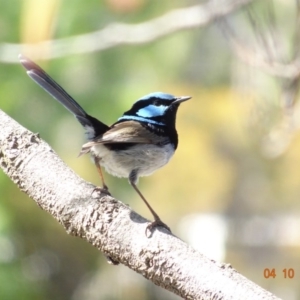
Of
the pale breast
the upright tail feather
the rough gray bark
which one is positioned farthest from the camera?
the pale breast

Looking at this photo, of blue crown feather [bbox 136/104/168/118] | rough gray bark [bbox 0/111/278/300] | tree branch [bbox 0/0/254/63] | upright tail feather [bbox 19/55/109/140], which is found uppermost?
tree branch [bbox 0/0/254/63]

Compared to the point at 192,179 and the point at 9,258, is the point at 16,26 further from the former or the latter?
the point at 192,179

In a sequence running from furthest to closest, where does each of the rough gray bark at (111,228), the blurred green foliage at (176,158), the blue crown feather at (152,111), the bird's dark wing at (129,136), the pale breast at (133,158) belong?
1. the blurred green foliage at (176,158)
2. the blue crown feather at (152,111)
3. the pale breast at (133,158)
4. the bird's dark wing at (129,136)
5. the rough gray bark at (111,228)

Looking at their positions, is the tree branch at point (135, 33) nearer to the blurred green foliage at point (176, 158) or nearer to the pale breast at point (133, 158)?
the blurred green foliage at point (176, 158)

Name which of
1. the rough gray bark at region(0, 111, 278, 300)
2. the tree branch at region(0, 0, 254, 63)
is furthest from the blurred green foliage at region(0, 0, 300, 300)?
the rough gray bark at region(0, 111, 278, 300)

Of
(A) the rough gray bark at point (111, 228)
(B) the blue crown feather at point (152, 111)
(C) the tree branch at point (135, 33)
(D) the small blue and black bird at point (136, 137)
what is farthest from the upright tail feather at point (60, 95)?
(C) the tree branch at point (135, 33)

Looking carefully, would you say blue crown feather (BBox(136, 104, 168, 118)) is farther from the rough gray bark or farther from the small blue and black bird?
the rough gray bark

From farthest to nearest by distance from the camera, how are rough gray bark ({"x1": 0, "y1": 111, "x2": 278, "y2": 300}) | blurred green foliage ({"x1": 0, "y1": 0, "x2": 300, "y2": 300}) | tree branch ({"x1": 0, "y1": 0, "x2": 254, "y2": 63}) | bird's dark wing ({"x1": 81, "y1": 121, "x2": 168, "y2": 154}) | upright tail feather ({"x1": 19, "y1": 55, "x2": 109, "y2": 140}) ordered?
blurred green foliage ({"x1": 0, "y1": 0, "x2": 300, "y2": 300}), tree branch ({"x1": 0, "y1": 0, "x2": 254, "y2": 63}), bird's dark wing ({"x1": 81, "y1": 121, "x2": 168, "y2": 154}), upright tail feather ({"x1": 19, "y1": 55, "x2": 109, "y2": 140}), rough gray bark ({"x1": 0, "y1": 111, "x2": 278, "y2": 300})

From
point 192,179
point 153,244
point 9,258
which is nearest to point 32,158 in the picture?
point 153,244
